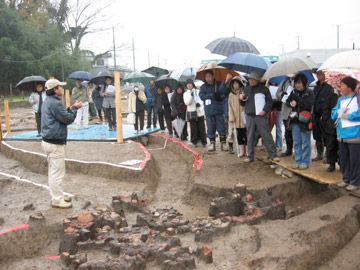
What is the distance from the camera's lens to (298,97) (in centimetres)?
627

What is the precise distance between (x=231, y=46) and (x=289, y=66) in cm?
250

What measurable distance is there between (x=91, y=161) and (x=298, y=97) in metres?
4.71

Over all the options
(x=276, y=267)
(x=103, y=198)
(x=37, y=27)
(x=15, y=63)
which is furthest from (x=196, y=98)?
(x=37, y=27)

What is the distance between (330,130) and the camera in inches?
232

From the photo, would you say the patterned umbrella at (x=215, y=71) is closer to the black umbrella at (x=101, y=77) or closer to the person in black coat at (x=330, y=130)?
the person in black coat at (x=330, y=130)

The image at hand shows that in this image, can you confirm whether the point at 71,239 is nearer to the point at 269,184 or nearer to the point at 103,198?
the point at 103,198

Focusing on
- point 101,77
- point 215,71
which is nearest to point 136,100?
point 101,77

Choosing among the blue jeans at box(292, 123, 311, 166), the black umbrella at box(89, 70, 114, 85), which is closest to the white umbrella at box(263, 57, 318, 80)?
the blue jeans at box(292, 123, 311, 166)

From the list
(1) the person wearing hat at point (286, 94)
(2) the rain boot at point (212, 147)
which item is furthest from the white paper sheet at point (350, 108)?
(2) the rain boot at point (212, 147)

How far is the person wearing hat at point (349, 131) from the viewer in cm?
507

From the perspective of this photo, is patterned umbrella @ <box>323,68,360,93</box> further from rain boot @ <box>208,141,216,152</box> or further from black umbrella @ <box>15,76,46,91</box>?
black umbrella @ <box>15,76,46,91</box>

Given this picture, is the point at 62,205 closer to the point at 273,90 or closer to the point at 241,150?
the point at 241,150

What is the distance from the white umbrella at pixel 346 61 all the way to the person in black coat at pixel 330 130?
58 cm

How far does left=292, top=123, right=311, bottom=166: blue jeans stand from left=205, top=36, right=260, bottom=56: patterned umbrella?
2.79 m
